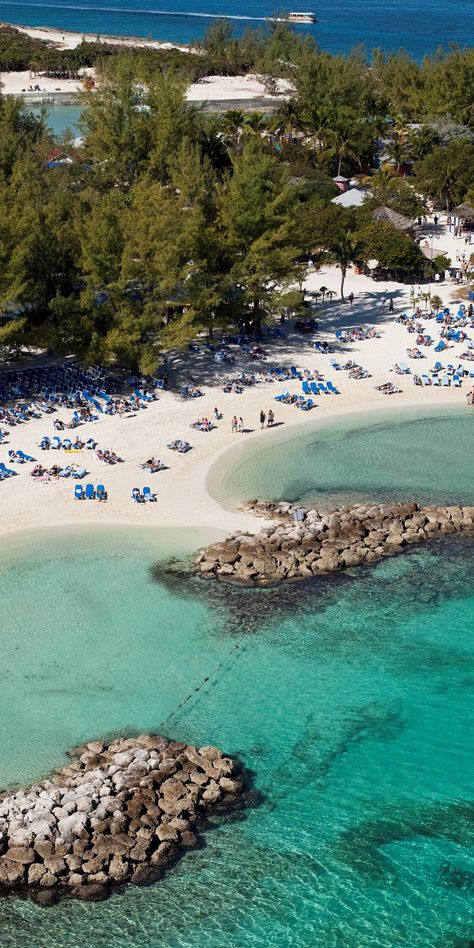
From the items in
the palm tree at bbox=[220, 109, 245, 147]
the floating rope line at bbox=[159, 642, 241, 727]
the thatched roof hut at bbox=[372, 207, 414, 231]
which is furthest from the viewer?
the palm tree at bbox=[220, 109, 245, 147]

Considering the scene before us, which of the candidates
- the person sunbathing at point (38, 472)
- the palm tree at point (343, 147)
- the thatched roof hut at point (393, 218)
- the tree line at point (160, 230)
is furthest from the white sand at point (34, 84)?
the person sunbathing at point (38, 472)

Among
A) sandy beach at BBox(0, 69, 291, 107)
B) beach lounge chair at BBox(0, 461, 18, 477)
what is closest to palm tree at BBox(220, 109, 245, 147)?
sandy beach at BBox(0, 69, 291, 107)

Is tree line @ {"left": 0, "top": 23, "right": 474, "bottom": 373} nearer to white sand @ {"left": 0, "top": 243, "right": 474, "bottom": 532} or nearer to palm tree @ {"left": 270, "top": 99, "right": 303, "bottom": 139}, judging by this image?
white sand @ {"left": 0, "top": 243, "right": 474, "bottom": 532}

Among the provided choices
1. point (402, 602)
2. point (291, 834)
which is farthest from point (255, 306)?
point (291, 834)

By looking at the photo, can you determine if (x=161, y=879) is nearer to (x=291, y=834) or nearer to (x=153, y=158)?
(x=291, y=834)

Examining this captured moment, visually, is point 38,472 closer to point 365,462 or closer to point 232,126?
point 365,462

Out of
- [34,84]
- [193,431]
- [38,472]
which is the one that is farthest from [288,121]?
[38,472]

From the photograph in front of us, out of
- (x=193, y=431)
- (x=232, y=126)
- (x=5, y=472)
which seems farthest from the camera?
(x=232, y=126)
